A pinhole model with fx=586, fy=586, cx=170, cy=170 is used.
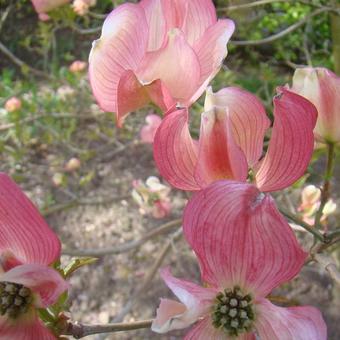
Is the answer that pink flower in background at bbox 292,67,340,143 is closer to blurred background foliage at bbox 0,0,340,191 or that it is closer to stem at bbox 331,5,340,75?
blurred background foliage at bbox 0,0,340,191

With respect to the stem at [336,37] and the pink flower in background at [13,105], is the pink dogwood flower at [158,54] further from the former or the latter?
the pink flower in background at [13,105]

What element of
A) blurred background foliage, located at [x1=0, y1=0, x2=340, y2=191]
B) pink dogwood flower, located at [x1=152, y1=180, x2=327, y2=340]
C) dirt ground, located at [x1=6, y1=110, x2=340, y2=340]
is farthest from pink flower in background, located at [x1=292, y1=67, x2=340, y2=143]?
dirt ground, located at [x1=6, y1=110, x2=340, y2=340]

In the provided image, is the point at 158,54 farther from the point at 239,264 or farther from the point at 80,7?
the point at 80,7

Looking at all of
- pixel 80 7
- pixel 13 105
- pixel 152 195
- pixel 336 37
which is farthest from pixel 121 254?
pixel 336 37

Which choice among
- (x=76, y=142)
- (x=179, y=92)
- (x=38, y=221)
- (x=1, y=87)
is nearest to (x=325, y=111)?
(x=179, y=92)

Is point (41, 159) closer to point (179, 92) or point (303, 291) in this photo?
point (303, 291)
